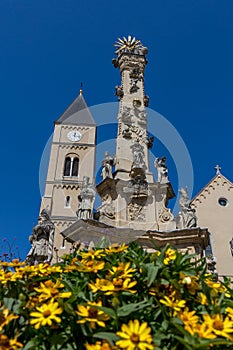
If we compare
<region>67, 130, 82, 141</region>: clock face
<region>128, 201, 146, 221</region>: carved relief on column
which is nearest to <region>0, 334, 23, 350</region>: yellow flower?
<region>128, 201, 146, 221</region>: carved relief on column

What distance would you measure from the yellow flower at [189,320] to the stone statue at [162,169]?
361 inches

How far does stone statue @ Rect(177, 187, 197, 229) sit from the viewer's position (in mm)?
9492

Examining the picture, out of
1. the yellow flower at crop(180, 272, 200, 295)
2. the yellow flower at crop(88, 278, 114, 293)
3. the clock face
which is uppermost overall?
the clock face

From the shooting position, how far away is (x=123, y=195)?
10273 mm

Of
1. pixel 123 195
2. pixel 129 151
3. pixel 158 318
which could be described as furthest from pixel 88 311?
pixel 129 151

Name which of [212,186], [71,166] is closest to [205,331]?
[212,186]

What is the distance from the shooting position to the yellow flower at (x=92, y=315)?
1554mm

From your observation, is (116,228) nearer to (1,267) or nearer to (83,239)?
(83,239)

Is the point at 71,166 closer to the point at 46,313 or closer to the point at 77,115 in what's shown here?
the point at 77,115

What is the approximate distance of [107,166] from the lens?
1085cm

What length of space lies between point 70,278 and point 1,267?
68 centimetres

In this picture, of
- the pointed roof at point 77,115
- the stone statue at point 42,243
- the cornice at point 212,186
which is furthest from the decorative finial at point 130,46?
the pointed roof at point 77,115

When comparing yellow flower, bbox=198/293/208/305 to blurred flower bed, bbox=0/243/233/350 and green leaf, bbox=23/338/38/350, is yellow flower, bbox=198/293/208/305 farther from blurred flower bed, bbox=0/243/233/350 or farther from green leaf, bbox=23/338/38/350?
green leaf, bbox=23/338/38/350

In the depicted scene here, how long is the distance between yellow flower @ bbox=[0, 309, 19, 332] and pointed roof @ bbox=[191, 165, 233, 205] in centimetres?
2441
